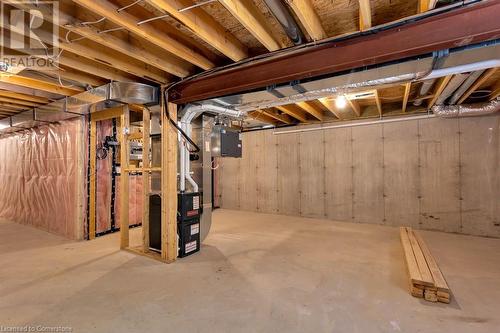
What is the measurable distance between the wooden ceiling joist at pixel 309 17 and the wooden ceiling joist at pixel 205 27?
76 cm

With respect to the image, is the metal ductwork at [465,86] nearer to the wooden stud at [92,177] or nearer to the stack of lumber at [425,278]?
the stack of lumber at [425,278]

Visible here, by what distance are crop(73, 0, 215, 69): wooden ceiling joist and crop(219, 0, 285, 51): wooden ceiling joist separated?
0.75m

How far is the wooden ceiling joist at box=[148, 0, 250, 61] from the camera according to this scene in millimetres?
1700

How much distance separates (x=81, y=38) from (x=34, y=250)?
305 centimetres

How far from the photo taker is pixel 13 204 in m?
5.26

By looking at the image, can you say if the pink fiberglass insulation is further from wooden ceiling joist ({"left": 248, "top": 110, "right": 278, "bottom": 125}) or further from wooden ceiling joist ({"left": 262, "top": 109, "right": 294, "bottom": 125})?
wooden ceiling joist ({"left": 262, "top": 109, "right": 294, "bottom": 125})

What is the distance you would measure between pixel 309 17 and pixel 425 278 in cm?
246

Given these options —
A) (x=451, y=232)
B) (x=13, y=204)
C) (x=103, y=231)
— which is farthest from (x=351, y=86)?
(x=13, y=204)

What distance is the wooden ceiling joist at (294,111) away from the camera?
14.8ft

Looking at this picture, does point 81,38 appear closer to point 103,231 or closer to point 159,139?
point 159,139

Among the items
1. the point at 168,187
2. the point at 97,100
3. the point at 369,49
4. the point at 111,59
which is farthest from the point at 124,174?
the point at 369,49

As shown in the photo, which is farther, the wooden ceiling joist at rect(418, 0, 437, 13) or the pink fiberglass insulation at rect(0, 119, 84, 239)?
the pink fiberglass insulation at rect(0, 119, 84, 239)

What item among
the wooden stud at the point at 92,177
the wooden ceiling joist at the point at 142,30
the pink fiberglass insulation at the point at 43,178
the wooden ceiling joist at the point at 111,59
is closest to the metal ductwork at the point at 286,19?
the wooden ceiling joist at the point at 142,30

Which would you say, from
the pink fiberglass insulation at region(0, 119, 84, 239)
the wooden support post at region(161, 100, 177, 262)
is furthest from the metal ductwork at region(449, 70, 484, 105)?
the pink fiberglass insulation at region(0, 119, 84, 239)
